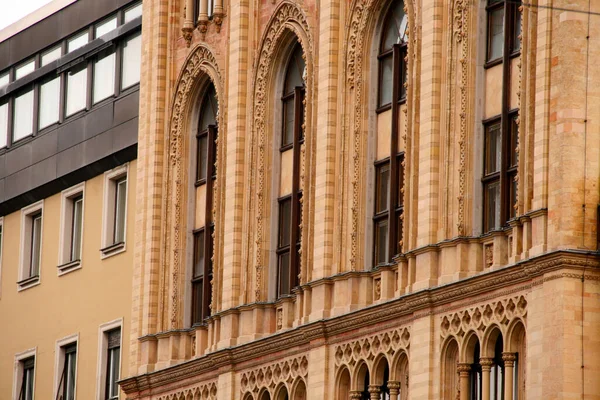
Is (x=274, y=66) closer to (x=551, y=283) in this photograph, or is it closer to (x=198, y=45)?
(x=198, y=45)

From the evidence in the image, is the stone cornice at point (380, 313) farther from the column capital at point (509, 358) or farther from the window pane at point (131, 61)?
the window pane at point (131, 61)

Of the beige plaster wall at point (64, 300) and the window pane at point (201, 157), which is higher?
the window pane at point (201, 157)

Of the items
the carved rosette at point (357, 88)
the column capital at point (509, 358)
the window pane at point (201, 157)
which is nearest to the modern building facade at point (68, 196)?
the window pane at point (201, 157)

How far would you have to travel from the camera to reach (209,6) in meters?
62.5

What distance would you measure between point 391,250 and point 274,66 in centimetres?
823

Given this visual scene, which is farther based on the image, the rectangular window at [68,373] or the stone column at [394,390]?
the rectangular window at [68,373]

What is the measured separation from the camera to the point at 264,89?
59.3 metres

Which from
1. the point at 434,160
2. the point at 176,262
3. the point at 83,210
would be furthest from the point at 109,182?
the point at 434,160

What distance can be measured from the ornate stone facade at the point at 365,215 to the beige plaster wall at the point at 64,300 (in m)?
2.69

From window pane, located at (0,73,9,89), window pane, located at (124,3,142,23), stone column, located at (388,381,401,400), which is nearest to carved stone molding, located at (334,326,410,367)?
stone column, located at (388,381,401,400)

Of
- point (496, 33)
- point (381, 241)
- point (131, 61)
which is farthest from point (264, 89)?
point (496, 33)

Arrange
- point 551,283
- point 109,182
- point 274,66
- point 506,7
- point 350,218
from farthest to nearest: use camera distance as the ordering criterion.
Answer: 1. point 109,182
2. point 274,66
3. point 350,218
4. point 506,7
5. point 551,283

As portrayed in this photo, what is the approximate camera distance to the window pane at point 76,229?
228 feet

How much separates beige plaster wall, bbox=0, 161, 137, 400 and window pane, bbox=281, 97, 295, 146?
845 centimetres
